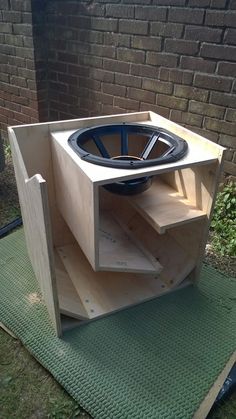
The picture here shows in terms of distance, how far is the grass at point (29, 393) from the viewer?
4.28 feet

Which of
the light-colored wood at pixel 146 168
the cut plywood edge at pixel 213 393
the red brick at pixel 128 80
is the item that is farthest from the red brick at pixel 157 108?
the cut plywood edge at pixel 213 393

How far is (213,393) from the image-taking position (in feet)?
4.44

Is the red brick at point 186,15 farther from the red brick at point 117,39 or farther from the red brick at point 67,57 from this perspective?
the red brick at point 67,57

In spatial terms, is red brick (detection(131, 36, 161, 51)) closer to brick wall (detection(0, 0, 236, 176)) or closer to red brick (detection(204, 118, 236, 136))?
brick wall (detection(0, 0, 236, 176))

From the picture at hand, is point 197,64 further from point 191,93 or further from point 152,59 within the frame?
point 152,59

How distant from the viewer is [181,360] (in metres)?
1.48

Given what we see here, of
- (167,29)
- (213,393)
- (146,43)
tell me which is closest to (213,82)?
(167,29)

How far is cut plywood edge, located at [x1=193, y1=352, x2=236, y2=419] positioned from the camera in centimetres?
129

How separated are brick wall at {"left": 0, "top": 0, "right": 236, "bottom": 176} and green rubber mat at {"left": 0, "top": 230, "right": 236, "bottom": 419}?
945 mm

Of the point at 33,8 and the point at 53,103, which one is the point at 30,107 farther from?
the point at 33,8

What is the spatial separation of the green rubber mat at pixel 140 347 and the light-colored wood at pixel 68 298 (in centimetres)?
8

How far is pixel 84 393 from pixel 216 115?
5.44ft

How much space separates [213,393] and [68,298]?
74 centimetres

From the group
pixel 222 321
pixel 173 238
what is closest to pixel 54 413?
pixel 222 321
